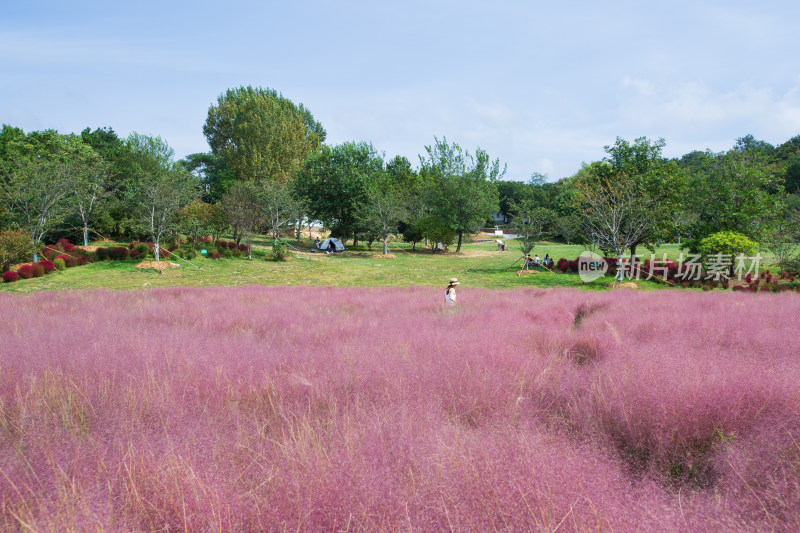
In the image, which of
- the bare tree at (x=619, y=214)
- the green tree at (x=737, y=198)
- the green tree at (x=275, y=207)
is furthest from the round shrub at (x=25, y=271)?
the green tree at (x=737, y=198)

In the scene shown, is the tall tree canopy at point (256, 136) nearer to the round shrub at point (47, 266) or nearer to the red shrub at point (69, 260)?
the red shrub at point (69, 260)

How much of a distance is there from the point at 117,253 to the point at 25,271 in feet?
16.9

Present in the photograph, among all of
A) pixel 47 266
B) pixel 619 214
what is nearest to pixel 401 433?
pixel 619 214

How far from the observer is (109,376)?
3453 millimetres

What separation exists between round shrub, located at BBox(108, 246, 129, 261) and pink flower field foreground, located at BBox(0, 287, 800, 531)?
21395mm

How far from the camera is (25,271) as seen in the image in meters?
17.5

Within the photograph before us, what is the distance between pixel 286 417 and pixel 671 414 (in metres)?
2.61

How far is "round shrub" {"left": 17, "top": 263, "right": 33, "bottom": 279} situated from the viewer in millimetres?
17344

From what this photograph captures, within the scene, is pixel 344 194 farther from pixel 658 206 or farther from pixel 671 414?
pixel 671 414

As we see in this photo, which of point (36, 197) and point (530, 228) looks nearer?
point (36, 197)

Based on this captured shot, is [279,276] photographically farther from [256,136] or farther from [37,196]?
[256,136]

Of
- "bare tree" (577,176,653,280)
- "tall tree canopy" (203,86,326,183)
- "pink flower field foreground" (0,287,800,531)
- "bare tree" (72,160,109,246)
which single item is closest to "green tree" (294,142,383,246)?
"tall tree canopy" (203,86,326,183)

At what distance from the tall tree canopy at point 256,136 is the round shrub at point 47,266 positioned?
28.7 meters

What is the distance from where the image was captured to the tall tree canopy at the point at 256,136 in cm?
4853
